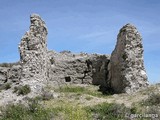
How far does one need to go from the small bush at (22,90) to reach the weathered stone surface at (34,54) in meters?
0.45

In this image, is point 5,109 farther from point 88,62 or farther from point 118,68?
point 88,62

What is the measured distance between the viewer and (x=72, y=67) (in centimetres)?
2983

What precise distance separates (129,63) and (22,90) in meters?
7.11

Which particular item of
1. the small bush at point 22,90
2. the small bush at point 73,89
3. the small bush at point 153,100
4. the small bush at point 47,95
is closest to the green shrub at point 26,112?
the small bush at point 47,95

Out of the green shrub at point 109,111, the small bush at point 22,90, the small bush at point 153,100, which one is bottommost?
the green shrub at point 109,111

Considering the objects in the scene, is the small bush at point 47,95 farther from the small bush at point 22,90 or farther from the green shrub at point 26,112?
the green shrub at point 26,112

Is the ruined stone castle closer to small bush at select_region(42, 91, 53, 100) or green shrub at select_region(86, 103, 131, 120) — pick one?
small bush at select_region(42, 91, 53, 100)

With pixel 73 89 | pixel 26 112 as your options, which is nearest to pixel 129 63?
pixel 73 89

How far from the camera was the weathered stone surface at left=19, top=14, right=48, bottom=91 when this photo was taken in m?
24.1

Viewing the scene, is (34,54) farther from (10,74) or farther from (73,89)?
(10,74)

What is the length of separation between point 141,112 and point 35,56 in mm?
8455

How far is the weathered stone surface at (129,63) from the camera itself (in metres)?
24.8

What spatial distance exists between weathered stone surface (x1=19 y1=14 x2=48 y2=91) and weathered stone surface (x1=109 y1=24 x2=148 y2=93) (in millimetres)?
4960

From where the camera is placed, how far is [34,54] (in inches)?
971
